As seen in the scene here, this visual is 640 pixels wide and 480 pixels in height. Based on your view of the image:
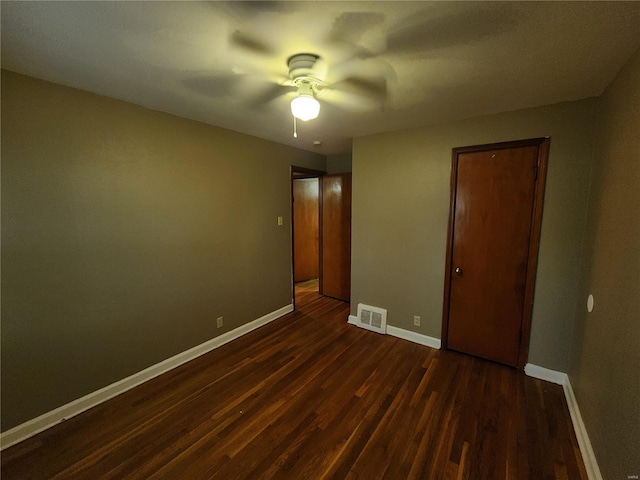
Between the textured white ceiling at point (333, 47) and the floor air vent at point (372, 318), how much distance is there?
226 centimetres

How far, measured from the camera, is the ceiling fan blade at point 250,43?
1.30 metres

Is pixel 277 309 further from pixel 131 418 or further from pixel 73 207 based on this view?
pixel 73 207

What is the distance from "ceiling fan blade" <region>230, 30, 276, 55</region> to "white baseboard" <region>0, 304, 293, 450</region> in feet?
8.62

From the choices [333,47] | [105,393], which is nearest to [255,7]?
[333,47]

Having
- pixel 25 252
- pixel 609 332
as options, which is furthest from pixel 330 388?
pixel 25 252

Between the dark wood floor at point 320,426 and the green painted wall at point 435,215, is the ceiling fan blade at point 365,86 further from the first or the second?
the dark wood floor at point 320,426

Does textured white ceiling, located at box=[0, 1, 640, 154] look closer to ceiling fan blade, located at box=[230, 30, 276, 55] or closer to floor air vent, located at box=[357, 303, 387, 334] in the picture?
Result: ceiling fan blade, located at box=[230, 30, 276, 55]

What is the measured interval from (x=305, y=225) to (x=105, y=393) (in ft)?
12.8

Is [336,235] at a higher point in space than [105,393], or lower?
higher

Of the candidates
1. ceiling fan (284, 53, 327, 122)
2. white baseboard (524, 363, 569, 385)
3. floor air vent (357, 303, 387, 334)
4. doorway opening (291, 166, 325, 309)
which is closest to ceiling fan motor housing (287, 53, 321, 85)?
ceiling fan (284, 53, 327, 122)

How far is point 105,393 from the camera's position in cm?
209

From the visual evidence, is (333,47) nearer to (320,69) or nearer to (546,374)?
(320,69)

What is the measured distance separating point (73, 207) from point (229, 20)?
1705mm

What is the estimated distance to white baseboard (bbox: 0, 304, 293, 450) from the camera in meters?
1.71
